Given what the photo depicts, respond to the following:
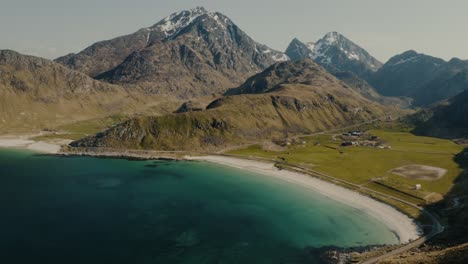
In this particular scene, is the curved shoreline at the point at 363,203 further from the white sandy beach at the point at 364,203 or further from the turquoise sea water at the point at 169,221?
the turquoise sea water at the point at 169,221

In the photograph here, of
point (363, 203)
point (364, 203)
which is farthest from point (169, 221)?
point (364, 203)

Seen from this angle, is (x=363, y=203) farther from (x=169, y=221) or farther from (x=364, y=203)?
(x=169, y=221)

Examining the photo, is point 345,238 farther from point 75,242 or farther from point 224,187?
point 75,242

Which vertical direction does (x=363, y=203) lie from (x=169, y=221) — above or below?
above

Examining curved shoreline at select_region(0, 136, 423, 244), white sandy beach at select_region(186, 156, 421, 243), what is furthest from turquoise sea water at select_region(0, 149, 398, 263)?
white sandy beach at select_region(186, 156, 421, 243)

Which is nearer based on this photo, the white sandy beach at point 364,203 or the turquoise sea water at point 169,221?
the turquoise sea water at point 169,221

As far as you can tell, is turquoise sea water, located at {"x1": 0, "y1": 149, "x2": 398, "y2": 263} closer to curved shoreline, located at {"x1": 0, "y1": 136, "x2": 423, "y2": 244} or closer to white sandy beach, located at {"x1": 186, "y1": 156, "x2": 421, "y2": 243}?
curved shoreline, located at {"x1": 0, "y1": 136, "x2": 423, "y2": 244}

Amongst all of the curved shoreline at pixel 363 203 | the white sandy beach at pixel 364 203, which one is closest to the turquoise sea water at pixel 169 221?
the curved shoreline at pixel 363 203

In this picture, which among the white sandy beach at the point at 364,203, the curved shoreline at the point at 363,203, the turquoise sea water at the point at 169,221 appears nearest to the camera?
the turquoise sea water at the point at 169,221

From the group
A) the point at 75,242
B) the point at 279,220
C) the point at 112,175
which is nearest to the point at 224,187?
the point at 279,220

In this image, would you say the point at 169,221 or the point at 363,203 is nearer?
the point at 169,221
